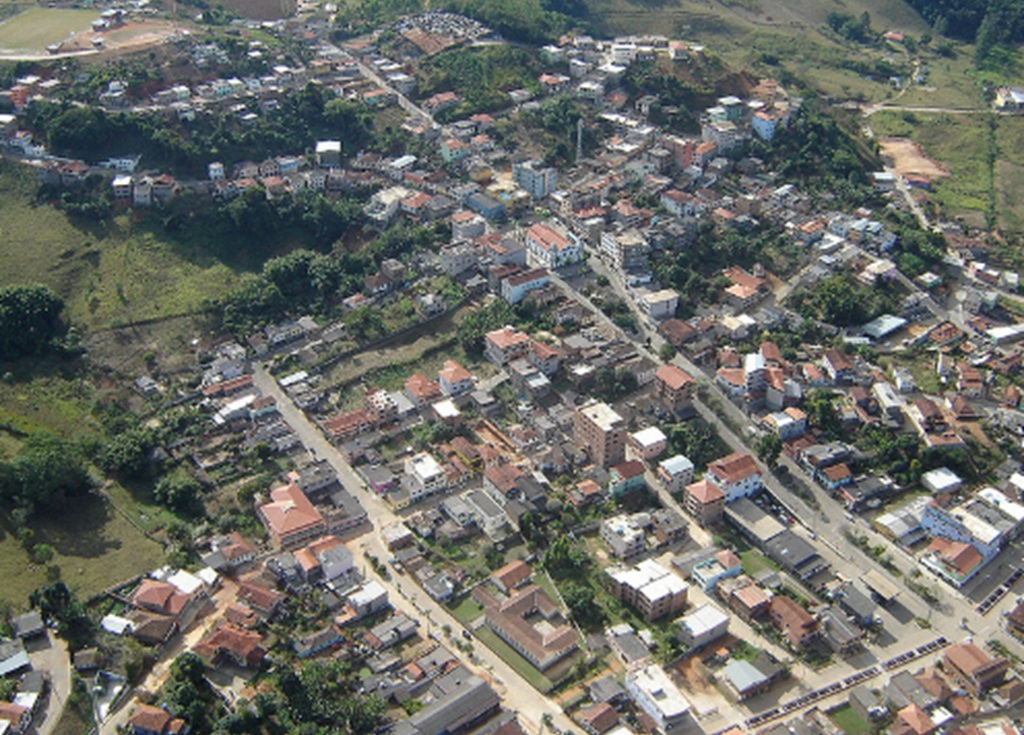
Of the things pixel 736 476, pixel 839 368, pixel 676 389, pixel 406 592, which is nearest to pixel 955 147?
pixel 839 368

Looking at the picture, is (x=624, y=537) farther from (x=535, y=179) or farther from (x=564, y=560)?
(x=535, y=179)

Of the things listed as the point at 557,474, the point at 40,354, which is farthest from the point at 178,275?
the point at 557,474

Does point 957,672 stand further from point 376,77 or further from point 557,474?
point 376,77

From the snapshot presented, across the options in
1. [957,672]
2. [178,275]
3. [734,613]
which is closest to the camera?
[957,672]

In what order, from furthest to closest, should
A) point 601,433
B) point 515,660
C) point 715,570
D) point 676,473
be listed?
point 601,433 → point 676,473 → point 715,570 → point 515,660

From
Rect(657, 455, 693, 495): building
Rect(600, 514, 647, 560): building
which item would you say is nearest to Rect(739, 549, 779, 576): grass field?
Rect(600, 514, 647, 560): building

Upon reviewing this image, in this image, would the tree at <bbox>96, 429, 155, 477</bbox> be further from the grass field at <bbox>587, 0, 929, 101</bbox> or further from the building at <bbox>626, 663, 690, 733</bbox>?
the grass field at <bbox>587, 0, 929, 101</bbox>
